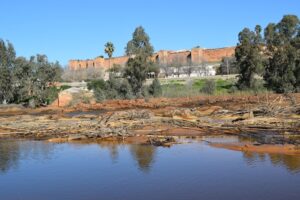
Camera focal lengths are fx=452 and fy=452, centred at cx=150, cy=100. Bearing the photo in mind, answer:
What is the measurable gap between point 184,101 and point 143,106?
3342 millimetres

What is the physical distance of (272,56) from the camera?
120 feet

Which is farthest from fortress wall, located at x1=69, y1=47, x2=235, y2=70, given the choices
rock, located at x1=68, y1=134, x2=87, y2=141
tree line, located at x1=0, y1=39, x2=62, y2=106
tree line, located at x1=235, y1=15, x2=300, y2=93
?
rock, located at x1=68, y1=134, x2=87, y2=141

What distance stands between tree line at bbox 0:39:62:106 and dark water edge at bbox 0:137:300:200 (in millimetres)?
27510

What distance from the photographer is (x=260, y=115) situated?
62.0 ft

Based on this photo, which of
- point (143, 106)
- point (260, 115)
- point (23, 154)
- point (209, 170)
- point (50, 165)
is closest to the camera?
point (209, 170)

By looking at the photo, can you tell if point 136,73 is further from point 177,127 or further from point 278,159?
point 278,159

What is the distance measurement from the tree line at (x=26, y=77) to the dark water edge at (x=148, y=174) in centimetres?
2751

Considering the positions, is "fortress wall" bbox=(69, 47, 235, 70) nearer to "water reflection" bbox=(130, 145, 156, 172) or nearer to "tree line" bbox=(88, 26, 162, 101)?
"tree line" bbox=(88, 26, 162, 101)

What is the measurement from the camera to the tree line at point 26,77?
4044 centimetres

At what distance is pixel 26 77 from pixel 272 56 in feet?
70.7

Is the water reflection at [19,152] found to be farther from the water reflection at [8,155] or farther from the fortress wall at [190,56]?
the fortress wall at [190,56]

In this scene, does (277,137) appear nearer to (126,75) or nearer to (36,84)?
(126,75)

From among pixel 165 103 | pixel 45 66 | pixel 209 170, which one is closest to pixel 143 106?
pixel 165 103

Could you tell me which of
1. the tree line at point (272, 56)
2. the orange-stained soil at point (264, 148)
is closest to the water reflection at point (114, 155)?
the orange-stained soil at point (264, 148)
